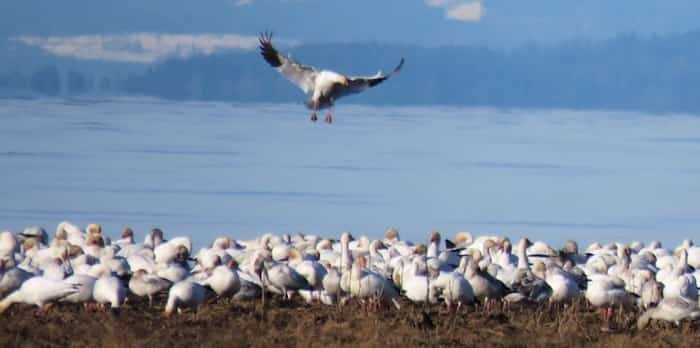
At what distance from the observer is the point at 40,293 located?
15.2 m

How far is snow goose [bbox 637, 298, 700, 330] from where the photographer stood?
15.4 m

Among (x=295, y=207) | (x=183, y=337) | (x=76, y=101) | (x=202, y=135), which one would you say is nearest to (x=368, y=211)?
(x=295, y=207)

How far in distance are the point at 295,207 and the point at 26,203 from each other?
429cm

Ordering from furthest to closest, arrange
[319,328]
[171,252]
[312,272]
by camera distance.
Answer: [171,252], [312,272], [319,328]

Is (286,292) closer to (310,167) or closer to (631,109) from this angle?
(310,167)

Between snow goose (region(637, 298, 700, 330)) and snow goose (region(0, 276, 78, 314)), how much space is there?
440cm

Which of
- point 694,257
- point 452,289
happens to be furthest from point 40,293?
point 694,257

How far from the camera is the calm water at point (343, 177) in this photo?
30.2 m

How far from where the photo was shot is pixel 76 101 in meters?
78.9

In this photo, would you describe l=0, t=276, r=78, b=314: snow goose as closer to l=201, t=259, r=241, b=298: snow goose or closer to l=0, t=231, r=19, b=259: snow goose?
l=201, t=259, r=241, b=298: snow goose

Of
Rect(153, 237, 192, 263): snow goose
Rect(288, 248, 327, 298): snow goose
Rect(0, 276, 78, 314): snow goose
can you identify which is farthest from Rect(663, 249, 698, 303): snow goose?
Rect(0, 276, 78, 314): snow goose

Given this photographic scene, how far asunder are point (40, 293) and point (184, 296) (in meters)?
1.09

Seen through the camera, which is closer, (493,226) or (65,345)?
(65,345)

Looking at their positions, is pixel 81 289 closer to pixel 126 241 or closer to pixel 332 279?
pixel 332 279
